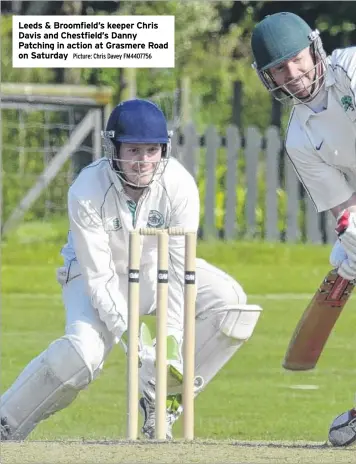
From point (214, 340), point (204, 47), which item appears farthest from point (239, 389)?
point (204, 47)

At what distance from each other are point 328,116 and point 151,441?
4.20 feet

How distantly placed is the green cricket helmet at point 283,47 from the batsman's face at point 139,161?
0.55 meters

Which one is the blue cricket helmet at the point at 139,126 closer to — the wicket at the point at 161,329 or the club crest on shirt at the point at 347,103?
the wicket at the point at 161,329

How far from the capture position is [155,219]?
17.9 ft

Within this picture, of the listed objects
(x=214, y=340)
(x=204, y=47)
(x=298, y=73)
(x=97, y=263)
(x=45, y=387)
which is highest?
(x=298, y=73)

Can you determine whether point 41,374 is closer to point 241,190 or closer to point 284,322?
point 284,322

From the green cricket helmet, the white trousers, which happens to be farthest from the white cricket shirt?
the green cricket helmet

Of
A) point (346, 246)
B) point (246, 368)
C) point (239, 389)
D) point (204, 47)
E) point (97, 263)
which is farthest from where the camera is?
point (204, 47)

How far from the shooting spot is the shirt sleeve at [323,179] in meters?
5.14

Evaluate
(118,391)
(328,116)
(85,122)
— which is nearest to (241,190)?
(85,122)

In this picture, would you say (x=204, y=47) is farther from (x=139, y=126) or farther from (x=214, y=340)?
(x=139, y=126)

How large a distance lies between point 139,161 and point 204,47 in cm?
1699

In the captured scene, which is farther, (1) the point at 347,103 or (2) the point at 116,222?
(2) the point at 116,222

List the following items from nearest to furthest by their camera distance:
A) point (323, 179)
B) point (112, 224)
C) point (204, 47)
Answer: point (323, 179)
point (112, 224)
point (204, 47)
